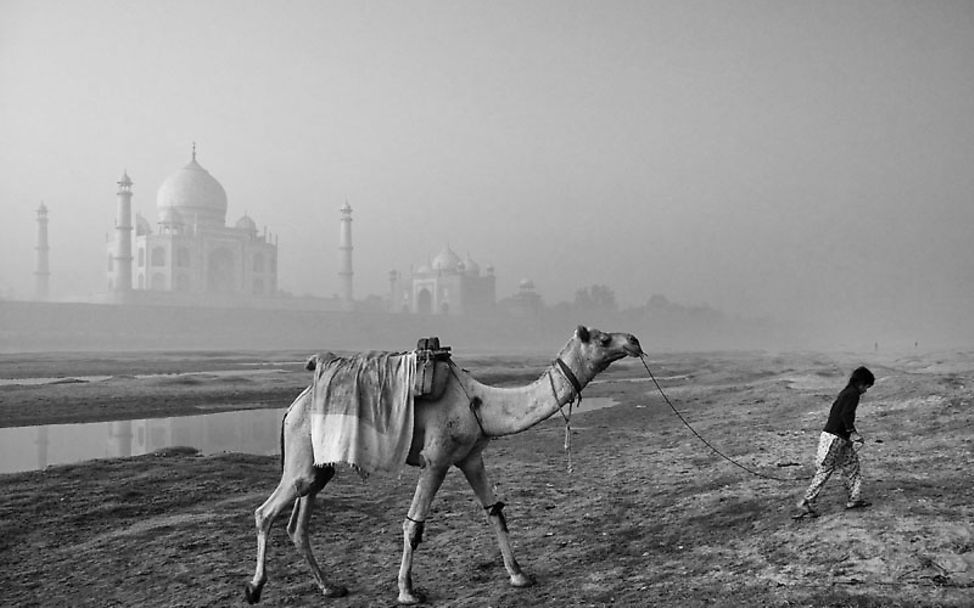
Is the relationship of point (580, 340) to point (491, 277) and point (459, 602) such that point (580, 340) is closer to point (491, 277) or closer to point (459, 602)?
point (459, 602)

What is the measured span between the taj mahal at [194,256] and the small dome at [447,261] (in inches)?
664

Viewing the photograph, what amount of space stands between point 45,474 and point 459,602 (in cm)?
911

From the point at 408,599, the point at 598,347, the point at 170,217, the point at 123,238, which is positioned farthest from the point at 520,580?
the point at 170,217

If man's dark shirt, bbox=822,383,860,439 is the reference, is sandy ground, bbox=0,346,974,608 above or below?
below

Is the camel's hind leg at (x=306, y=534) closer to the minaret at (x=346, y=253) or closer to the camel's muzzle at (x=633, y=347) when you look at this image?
the camel's muzzle at (x=633, y=347)

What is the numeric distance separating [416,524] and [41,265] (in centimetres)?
8082

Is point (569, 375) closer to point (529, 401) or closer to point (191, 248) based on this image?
point (529, 401)

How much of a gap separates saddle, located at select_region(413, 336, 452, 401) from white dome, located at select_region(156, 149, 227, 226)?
7475 centimetres

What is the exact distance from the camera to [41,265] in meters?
73.6

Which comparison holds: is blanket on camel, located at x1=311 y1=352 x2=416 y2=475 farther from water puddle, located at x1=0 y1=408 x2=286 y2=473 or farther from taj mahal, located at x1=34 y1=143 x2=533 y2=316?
taj mahal, located at x1=34 y1=143 x2=533 y2=316

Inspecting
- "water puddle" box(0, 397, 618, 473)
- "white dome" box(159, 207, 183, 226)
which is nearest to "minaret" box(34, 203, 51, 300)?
"white dome" box(159, 207, 183, 226)

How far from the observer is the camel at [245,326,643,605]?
564 cm

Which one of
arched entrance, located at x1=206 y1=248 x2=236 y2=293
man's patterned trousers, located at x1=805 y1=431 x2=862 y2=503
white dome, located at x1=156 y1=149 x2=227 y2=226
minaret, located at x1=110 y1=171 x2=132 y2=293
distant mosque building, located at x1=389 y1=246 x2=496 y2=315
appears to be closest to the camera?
man's patterned trousers, located at x1=805 y1=431 x2=862 y2=503

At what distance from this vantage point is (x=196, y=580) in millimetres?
6504
